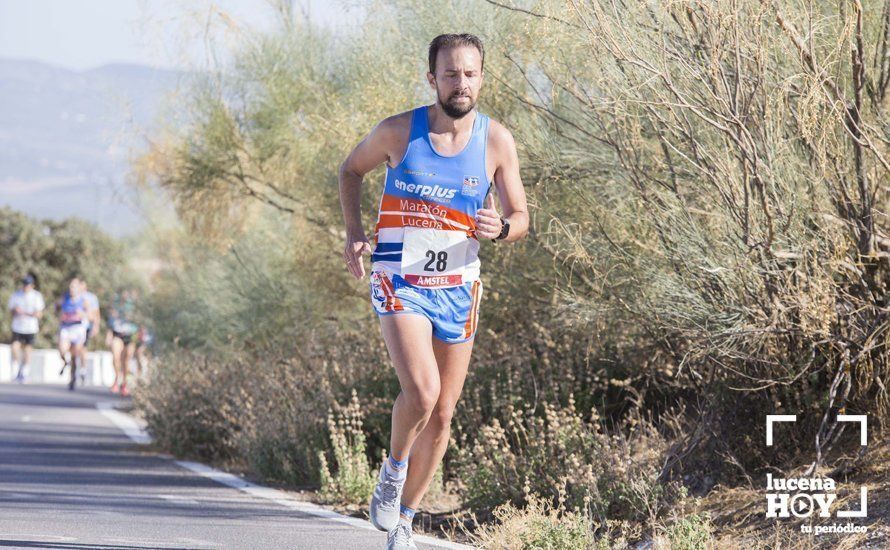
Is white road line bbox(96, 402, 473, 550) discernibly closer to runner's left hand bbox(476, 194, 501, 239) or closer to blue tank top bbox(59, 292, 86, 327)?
runner's left hand bbox(476, 194, 501, 239)

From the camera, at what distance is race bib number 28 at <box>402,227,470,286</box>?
6004mm

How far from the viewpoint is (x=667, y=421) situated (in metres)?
7.84

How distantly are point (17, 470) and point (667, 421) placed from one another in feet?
17.3

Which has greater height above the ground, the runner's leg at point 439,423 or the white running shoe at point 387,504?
the runner's leg at point 439,423

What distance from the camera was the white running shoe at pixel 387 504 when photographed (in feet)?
20.1

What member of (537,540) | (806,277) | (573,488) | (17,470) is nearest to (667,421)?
(573,488)

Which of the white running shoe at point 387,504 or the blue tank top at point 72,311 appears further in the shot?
the blue tank top at point 72,311

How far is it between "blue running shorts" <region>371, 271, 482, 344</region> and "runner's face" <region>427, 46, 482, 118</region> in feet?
2.45

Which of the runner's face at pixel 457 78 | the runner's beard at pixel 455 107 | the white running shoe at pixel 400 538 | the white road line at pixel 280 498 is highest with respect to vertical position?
the runner's face at pixel 457 78

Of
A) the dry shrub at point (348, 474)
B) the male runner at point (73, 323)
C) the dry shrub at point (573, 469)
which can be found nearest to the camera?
the dry shrub at point (573, 469)

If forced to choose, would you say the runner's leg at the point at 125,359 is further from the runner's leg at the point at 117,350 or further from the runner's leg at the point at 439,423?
the runner's leg at the point at 439,423

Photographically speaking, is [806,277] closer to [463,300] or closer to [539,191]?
[463,300]
